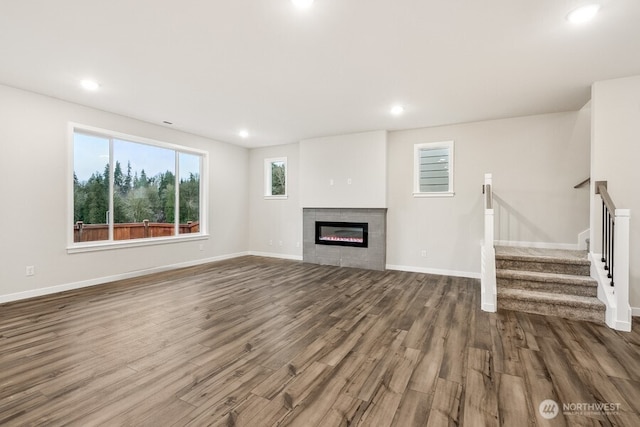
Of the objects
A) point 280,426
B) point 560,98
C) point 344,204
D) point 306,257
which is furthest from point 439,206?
point 280,426

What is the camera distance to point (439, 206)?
17.7 feet

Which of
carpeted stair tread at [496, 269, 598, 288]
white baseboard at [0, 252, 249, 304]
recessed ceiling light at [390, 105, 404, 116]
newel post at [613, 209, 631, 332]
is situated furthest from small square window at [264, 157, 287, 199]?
newel post at [613, 209, 631, 332]

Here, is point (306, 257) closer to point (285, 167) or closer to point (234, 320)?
point (285, 167)

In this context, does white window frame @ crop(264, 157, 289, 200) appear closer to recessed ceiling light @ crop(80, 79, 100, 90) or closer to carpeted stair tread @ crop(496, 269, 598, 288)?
recessed ceiling light @ crop(80, 79, 100, 90)

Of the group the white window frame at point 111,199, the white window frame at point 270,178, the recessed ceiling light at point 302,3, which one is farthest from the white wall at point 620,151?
the white window frame at point 111,199

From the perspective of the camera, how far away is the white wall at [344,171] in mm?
5742

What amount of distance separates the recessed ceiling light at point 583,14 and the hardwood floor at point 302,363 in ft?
8.99

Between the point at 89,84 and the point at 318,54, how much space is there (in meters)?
2.97

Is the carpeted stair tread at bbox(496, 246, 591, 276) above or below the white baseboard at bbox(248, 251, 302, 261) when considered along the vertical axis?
above

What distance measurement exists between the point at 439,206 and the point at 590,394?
3754 mm

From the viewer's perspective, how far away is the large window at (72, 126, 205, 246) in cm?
455

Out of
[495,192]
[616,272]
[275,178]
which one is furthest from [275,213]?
[616,272]

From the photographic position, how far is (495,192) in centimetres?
496

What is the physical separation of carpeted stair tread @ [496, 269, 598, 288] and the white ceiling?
236 cm
